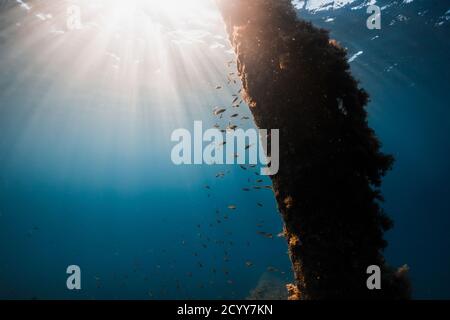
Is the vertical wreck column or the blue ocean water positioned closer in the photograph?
the vertical wreck column

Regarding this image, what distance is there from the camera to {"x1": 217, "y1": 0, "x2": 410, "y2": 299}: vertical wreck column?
5000mm

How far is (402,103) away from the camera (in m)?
41.5

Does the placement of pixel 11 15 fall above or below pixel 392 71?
below

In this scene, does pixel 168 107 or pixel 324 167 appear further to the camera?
pixel 168 107

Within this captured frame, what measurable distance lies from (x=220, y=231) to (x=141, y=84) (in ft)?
340

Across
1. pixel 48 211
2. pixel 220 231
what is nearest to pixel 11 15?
pixel 220 231

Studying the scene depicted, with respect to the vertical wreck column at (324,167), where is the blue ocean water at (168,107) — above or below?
above

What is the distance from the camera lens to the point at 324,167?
514 cm

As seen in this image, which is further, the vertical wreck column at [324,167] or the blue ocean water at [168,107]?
the blue ocean water at [168,107]

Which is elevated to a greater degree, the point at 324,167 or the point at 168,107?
the point at 168,107

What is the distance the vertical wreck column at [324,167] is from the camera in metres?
5.00

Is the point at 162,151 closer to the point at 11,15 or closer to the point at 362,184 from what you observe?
the point at 11,15

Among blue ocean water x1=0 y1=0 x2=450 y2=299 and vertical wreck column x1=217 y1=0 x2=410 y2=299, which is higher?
blue ocean water x1=0 y1=0 x2=450 y2=299
